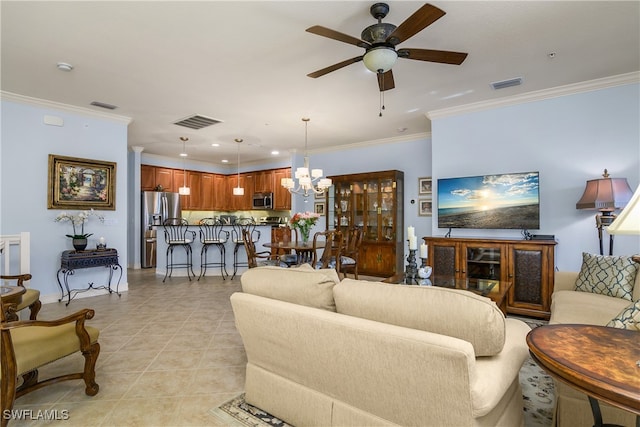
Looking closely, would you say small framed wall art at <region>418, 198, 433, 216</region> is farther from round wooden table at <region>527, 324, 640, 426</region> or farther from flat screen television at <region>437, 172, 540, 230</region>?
round wooden table at <region>527, 324, 640, 426</region>

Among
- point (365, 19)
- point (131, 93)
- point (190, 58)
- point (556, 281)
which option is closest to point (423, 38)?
point (365, 19)

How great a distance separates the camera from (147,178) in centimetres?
775

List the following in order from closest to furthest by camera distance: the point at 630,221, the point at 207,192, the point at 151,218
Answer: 1. the point at 630,221
2. the point at 151,218
3. the point at 207,192

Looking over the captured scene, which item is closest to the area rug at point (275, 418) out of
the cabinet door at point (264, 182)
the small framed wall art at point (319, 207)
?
the small framed wall art at point (319, 207)

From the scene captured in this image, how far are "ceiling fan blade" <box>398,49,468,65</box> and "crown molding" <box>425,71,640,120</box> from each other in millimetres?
2086

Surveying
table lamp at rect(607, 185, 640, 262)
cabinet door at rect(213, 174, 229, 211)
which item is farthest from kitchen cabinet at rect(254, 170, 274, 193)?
table lamp at rect(607, 185, 640, 262)

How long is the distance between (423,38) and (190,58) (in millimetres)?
2190

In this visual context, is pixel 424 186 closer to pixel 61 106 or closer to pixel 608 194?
pixel 608 194

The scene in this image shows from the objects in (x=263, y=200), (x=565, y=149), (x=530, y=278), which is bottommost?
(x=530, y=278)

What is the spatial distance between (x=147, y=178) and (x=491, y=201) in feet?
23.9

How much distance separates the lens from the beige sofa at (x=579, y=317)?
5.10 feet

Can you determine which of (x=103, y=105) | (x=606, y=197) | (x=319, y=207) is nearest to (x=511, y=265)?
(x=606, y=197)

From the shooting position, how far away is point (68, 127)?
4.62 meters

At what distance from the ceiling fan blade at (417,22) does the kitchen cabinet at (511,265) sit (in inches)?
97.4
